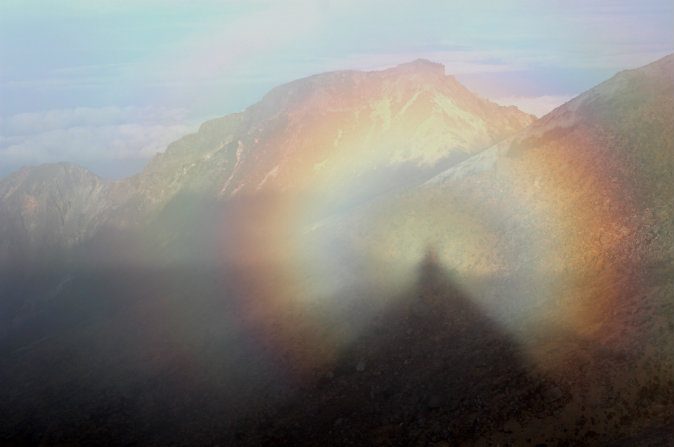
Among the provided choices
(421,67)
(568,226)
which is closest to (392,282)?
(568,226)

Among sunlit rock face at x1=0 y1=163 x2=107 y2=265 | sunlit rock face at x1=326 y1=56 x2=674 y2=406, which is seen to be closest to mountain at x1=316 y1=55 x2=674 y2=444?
sunlit rock face at x1=326 y1=56 x2=674 y2=406

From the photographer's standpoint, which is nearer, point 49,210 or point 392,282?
point 392,282

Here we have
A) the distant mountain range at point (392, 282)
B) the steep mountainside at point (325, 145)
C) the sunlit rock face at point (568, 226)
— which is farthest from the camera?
the steep mountainside at point (325, 145)

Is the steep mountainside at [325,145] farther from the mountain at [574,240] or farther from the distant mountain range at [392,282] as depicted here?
the mountain at [574,240]

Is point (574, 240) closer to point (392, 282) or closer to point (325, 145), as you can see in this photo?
point (392, 282)

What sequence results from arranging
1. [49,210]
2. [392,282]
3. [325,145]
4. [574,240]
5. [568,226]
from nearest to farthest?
[574,240] < [568,226] < [392,282] < [325,145] < [49,210]

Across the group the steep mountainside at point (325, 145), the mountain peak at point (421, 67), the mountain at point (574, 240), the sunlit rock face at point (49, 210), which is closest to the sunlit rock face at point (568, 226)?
the mountain at point (574, 240)

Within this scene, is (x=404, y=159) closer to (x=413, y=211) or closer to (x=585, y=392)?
(x=413, y=211)

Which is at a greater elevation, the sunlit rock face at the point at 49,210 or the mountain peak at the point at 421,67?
the mountain peak at the point at 421,67

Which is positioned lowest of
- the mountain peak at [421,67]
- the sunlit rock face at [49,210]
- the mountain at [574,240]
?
the sunlit rock face at [49,210]
